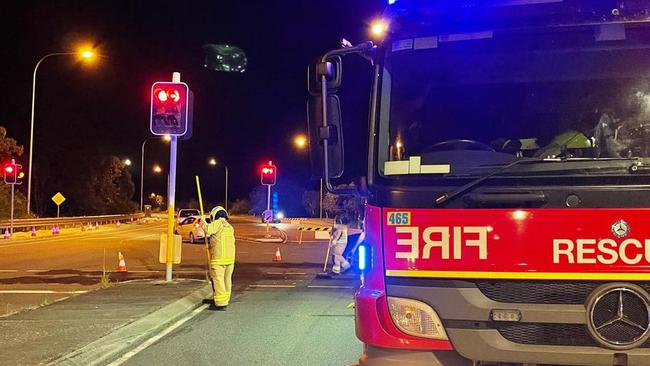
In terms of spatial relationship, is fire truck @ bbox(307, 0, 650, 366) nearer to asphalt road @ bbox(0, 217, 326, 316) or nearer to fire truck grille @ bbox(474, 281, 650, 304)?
fire truck grille @ bbox(474, 281, 650, 304)

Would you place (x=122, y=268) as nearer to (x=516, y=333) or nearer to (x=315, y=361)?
(x=315, y=361)

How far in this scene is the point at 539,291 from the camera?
12.0ft

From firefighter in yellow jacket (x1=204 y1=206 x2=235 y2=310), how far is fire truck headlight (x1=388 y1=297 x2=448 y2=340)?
602 centimetres

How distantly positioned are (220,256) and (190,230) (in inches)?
771

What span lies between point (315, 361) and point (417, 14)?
3866 millimetres

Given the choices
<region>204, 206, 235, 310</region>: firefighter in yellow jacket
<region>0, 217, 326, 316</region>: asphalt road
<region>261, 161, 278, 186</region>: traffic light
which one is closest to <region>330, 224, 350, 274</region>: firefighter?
<region>0, 217, 326, 316</region>: asphalt road

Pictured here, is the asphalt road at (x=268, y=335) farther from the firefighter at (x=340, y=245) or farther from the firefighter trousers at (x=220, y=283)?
the firefighter at (x=340, y=245)

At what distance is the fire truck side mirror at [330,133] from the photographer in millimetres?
4473

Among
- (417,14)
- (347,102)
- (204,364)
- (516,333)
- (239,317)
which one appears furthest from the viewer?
(239,317)

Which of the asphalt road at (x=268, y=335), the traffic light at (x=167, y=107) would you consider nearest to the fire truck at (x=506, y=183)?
the asphalt road at (x=268, y=335)

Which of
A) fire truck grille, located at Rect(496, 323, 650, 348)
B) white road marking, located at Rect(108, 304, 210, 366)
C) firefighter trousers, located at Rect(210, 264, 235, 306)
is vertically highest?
fire truck grille, located at Rect(496, 323, 650, 348)

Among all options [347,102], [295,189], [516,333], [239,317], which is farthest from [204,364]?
[295,189]

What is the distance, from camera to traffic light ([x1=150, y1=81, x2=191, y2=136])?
37.8 feet

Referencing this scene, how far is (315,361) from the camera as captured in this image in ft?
21.6
